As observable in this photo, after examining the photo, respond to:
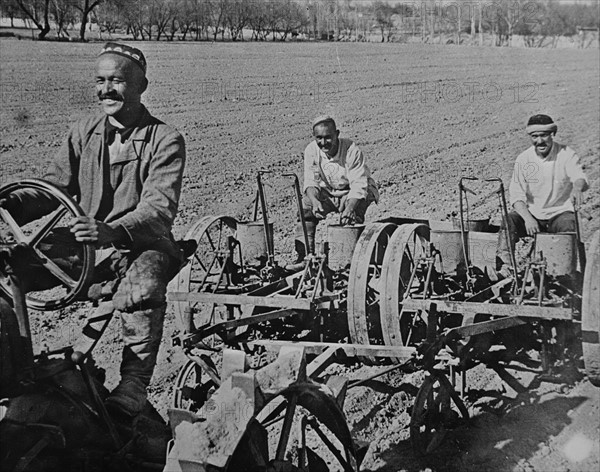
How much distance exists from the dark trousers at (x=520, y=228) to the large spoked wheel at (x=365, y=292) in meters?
0.88

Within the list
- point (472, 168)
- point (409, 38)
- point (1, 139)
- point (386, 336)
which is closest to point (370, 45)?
point (409, 38)

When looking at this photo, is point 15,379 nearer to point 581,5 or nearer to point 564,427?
point 564,427

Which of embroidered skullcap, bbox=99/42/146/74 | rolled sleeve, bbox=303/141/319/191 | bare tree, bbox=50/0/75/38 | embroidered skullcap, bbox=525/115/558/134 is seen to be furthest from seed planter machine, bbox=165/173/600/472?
bare tree, bbox=50/0/75/38

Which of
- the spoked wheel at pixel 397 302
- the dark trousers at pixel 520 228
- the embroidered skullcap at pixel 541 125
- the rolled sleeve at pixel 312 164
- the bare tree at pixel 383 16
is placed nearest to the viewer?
the spoked wheel at pixel 397 302

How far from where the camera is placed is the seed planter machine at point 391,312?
479 cm

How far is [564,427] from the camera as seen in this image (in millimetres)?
5297

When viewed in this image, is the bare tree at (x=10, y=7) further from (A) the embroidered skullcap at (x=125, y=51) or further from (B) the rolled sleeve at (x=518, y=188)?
(A) the embroidered skullcap at (x=125, y=51)

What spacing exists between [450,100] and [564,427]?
1805cm

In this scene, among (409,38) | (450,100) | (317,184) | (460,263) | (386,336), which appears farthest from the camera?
(409,38)

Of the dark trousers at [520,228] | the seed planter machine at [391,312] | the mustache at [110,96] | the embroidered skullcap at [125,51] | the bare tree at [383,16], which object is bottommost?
the seed planter machine at [391,312]

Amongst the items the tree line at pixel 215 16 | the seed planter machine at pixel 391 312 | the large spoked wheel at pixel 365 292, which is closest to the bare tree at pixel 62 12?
the tree line at pixel 215 16

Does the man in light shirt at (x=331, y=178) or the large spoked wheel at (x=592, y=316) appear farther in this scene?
the man in light shirt at (x=331, y=178)

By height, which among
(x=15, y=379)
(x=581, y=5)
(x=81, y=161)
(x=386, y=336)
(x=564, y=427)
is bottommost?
(x=564, y=427)

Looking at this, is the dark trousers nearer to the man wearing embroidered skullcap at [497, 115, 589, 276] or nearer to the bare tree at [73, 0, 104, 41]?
the man wearing embroidered skullcap at [497, 115, 589, 276]
